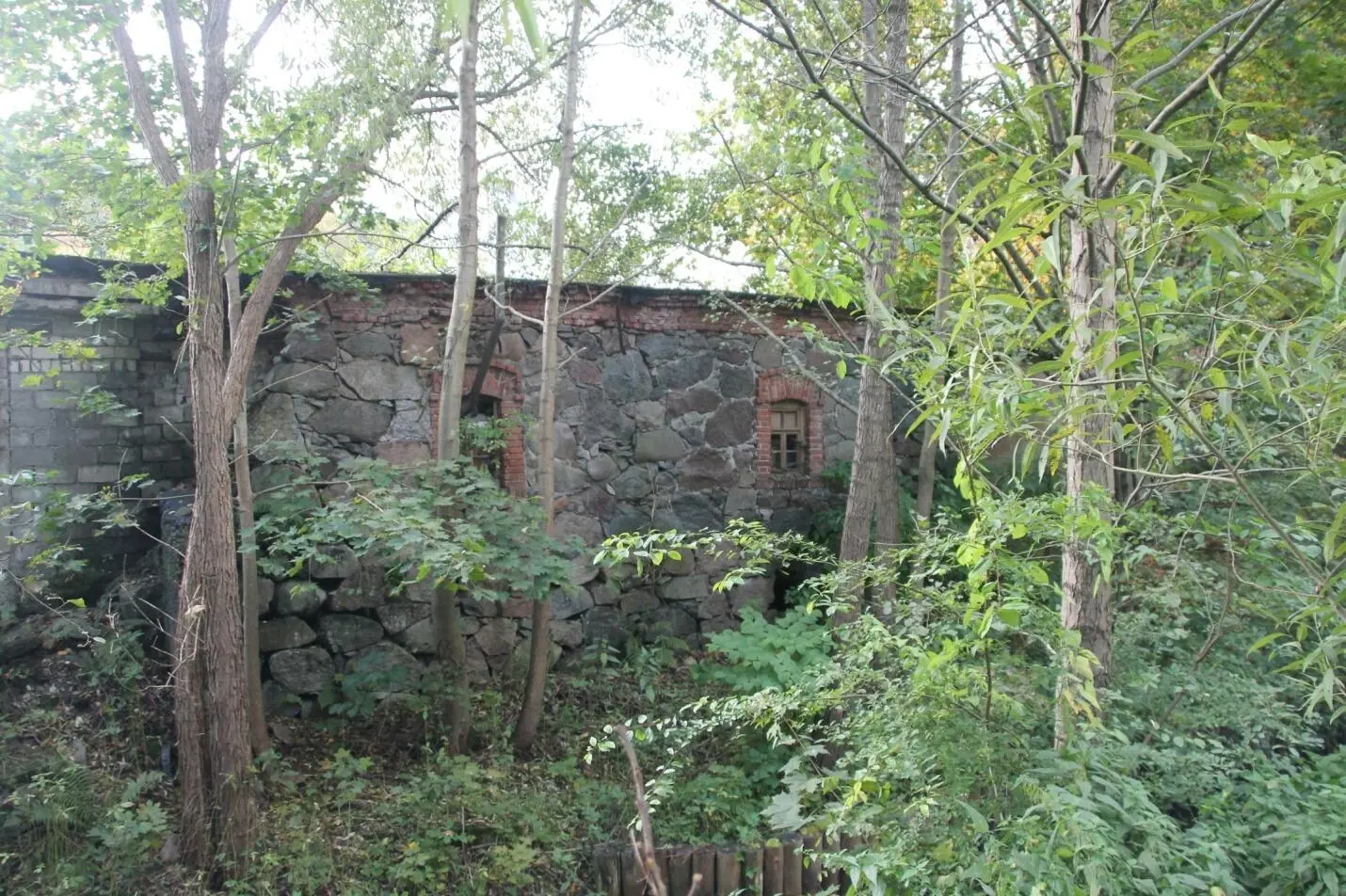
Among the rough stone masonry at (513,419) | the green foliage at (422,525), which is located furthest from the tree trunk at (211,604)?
the rough stone masonry at (513,419)

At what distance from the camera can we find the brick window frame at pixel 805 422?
8.09 meters

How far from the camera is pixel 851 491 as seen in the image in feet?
17.9

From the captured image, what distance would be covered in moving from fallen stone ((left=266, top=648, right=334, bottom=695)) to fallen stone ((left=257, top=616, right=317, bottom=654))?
43 millimetres

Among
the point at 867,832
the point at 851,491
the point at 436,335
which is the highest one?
the point at 436,335

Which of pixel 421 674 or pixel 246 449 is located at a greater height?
pixel 246 449

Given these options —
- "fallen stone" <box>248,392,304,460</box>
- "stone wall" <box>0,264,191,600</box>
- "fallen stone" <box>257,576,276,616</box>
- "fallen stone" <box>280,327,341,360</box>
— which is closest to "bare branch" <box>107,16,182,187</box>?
"stone wall" <box>0,264,191,600</box>

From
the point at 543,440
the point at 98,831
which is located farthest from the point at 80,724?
the point at 543,440

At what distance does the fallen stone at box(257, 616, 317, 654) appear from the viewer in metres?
5.89

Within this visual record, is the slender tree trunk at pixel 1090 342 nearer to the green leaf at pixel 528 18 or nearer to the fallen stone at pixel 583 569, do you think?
the green leaf at pixel 528 18

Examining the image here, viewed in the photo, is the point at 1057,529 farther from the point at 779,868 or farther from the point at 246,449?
the point at 246,449

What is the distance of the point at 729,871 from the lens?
167 inches

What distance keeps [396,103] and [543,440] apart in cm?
225

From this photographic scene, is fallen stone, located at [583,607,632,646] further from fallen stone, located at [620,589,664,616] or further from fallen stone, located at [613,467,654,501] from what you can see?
fallen stone, located at [613,467,654,501]

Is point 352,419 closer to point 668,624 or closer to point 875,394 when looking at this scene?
point 668,624
